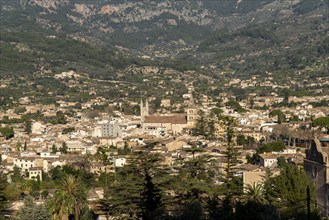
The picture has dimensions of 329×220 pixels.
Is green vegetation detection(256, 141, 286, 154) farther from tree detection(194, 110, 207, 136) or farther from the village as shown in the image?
tree detection(194, 110, 207, 136)

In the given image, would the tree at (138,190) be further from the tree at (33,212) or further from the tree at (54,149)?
the tree at (54,149)

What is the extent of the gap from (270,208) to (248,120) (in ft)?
244

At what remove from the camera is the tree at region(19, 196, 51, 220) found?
36.1 metres

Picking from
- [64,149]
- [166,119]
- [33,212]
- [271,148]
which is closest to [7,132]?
[64,149]

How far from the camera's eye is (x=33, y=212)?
36.2 meters

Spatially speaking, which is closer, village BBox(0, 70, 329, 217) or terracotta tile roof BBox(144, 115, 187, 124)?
village BBox(0, 70, 329, 217)

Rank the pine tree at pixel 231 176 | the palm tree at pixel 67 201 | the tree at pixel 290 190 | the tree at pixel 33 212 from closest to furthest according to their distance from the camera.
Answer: the tree at pixel 290 190 → the pine tree at pixel 231 176 → the palm tree at pixel 67 201 → the tree at pixel 33 212

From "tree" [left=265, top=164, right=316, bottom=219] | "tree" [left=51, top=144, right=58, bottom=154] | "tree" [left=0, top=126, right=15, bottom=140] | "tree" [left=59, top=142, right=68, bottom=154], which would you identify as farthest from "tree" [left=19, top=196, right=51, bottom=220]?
"tree" [left=0, top=126, right=15, bottom=140]

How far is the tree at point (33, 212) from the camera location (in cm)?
3612

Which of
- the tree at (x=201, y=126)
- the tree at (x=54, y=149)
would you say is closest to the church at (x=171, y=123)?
the tree at (x=201, y=126)

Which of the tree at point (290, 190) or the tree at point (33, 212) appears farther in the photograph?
the tree at point (33, 212)

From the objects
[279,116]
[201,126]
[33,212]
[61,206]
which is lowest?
[33,212]

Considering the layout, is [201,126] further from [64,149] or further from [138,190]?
[138,190]

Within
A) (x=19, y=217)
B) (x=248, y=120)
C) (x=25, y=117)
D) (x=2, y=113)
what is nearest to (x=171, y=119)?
(x=248, y=120)
